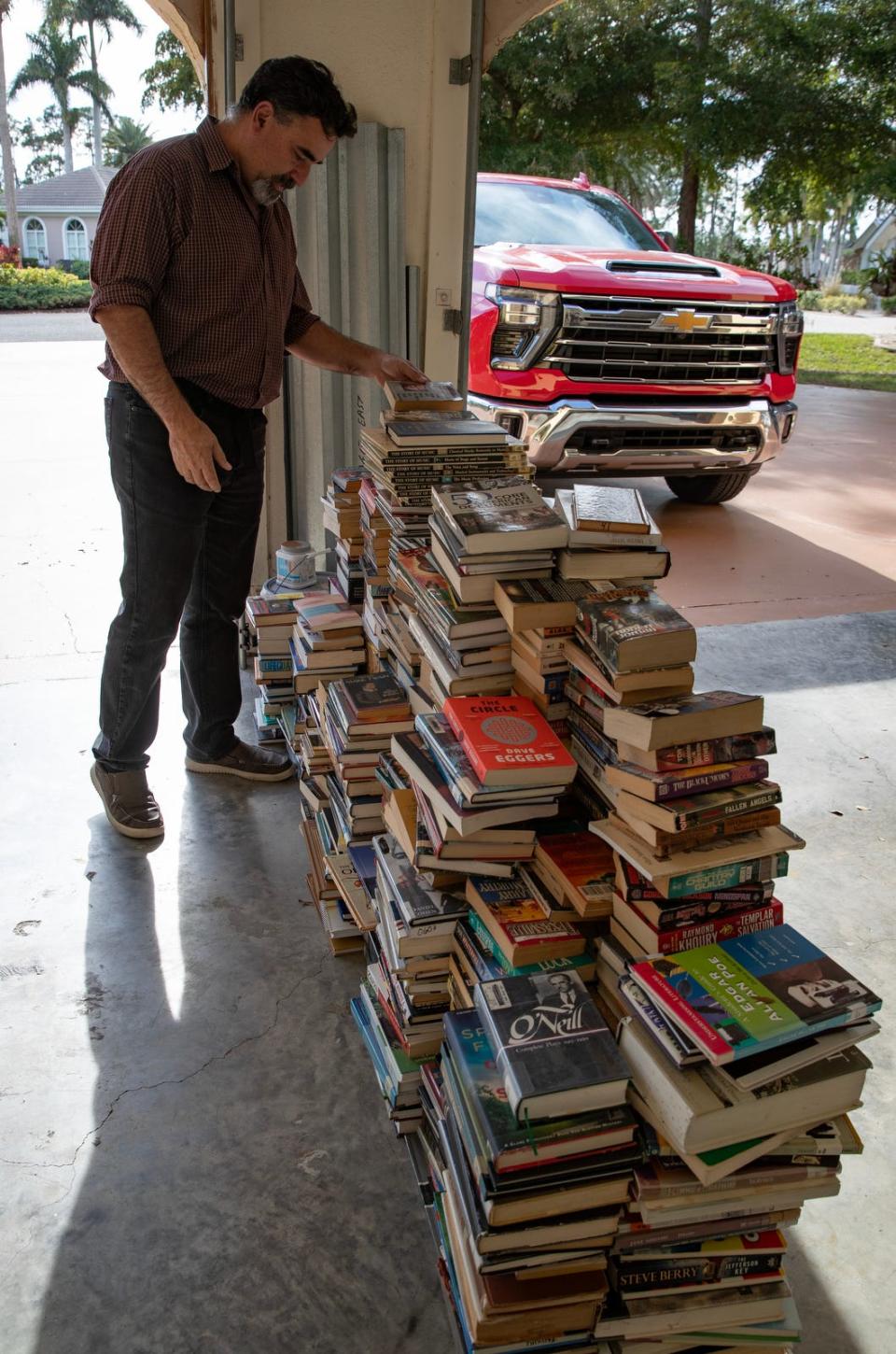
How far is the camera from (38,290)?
27141 mm

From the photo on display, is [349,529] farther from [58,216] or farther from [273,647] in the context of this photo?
[58,216]

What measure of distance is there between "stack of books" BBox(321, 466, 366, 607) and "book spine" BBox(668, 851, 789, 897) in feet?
5.64

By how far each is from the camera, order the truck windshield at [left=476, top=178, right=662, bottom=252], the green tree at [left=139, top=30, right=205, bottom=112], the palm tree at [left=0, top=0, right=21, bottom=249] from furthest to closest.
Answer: the palm tree at [left=0, top=0, right=21, bottom=249] < the green tree at [left=139, top=30, right=205, bottom=112] < the truck windshield at [left=476, top=178, right=662, bottom=252]

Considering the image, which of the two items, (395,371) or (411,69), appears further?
(411,69)

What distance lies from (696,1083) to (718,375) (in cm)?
563

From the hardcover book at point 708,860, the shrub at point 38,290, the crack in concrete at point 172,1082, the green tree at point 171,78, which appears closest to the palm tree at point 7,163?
the shrub at point 38,290

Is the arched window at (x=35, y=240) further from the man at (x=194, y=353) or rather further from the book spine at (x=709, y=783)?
the book spine at (x=709, y=783)

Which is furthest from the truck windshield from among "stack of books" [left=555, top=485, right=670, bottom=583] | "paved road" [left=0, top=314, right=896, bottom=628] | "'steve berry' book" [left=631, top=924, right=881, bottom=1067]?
"'steve berry' book" [left=631, top=924, right=881, bottom=1067]

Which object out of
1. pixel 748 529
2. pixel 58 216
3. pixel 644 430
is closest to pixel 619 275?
pixel 644 430

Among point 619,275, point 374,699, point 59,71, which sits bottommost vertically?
point 374,699

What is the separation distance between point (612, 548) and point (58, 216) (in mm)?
57004

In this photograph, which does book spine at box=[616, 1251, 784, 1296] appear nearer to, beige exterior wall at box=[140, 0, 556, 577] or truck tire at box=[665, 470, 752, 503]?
beige exterior wall at box=[140, 0, 556, 577]

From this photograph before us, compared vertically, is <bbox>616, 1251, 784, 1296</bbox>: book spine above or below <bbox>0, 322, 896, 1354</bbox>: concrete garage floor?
above

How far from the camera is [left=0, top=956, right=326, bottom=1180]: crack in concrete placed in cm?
199
